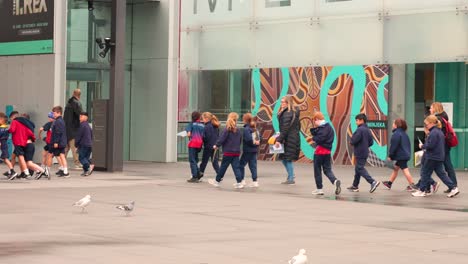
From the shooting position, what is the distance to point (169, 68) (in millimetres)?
31062

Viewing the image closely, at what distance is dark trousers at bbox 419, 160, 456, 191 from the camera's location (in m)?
19.6

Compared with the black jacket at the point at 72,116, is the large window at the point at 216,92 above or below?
above

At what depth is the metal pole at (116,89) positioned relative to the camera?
25.7m

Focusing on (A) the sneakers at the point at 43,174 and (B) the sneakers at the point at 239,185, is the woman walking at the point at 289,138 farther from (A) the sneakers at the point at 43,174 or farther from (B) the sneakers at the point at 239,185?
(A) the sneakers at the point at 43,174

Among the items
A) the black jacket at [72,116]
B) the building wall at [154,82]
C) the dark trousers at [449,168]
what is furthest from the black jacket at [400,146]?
the building wall at [154,82]

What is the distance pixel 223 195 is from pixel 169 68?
1215cm

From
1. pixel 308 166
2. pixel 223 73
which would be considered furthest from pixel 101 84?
pixel 308 166

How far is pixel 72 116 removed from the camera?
1043 inches

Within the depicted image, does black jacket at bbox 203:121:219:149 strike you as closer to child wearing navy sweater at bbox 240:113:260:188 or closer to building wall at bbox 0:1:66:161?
child wearing navy sweater at bbox 240:113:260:188

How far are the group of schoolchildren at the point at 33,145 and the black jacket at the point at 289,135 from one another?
4.72 metres

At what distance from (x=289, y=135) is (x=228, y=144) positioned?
167cm

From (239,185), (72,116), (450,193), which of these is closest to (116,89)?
(72,116)

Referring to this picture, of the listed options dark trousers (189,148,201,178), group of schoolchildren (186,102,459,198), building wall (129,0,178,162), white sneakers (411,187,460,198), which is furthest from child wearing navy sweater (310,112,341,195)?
building wall (129,0,178,162)

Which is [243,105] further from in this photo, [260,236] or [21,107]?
[260,236]
